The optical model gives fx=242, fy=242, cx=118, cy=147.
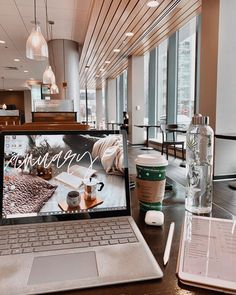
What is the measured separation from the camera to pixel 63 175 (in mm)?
774

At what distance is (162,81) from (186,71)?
1471 mm

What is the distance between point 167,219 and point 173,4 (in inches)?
177

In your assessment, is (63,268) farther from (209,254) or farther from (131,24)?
(131,24)

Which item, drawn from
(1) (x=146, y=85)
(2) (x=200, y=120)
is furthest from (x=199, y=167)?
(1) (x=146, y=85)

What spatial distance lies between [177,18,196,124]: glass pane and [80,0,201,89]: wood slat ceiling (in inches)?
14.8

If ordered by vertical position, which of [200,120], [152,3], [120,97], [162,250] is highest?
[152,3]

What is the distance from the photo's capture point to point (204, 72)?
12.8ft

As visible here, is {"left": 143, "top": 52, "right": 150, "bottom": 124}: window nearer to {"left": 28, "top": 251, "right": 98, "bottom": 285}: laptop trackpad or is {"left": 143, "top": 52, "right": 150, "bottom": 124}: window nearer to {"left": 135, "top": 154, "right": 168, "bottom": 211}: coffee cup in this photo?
{"left": 135, "top": 154, "right": 168, "bottom": 211}: coffee cup

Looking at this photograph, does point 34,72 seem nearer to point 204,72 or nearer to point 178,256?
point 204,72

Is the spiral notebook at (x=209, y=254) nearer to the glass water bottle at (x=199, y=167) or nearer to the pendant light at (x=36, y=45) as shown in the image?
the glass water bottle at (x=199, y=167)

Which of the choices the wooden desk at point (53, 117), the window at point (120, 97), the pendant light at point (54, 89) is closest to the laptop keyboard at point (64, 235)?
the wooden desk at point (53, 117)

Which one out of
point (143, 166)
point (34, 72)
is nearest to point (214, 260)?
point (143, 166)

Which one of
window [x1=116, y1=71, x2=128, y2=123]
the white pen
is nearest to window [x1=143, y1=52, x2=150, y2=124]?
window [x1=116, y1=71, x2=128, y2=123]

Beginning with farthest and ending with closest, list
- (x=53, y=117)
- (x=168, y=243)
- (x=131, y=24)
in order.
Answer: (x=131, y=24), (x=53, y=117), (x=168, y=243)
